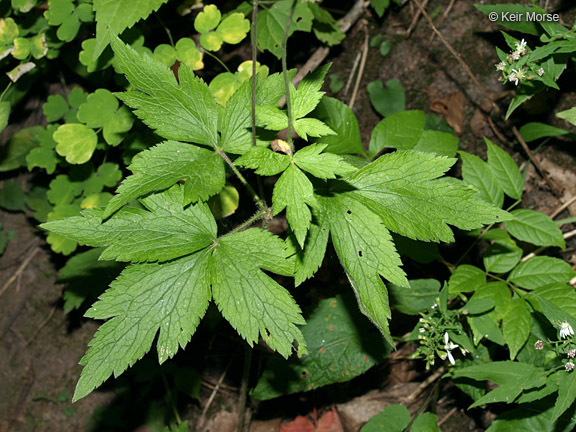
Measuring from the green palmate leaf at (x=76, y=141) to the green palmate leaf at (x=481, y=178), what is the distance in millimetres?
2174

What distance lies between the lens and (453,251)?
2830 mm

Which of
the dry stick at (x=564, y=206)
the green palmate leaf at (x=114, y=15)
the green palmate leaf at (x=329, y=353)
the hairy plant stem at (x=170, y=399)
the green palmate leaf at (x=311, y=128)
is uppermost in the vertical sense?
the green palmate leaf at (x=114, y=15)

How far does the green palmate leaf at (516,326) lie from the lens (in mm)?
2232

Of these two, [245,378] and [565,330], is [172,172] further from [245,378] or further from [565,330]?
[565,330]

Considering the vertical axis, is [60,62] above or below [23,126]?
above

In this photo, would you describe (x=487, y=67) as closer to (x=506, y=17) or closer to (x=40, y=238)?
(x=506, y=17)

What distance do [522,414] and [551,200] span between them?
1298 millimetres

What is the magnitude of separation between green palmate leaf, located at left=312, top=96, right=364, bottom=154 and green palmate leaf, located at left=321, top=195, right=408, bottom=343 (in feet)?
2.31

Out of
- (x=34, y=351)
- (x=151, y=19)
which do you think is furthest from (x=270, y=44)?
(x=34, y=351)

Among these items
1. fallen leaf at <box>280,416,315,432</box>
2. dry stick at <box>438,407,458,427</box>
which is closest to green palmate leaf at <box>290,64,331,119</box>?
dry stick at <box>438,407,458,427</box>

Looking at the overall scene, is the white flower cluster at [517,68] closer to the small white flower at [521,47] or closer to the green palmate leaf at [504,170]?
the small white flower at [521,47]

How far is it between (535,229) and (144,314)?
2.00 meters

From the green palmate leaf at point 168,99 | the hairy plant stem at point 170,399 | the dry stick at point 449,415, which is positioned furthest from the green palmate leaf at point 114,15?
the dry stick at point 449,415

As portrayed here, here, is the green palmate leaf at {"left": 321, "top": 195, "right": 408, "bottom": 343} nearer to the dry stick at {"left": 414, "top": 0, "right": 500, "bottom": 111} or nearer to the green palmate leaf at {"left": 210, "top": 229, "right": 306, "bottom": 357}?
the green palmate leaf at {"left": 210, "top": 229, "right": 306, "bottom": 357}
